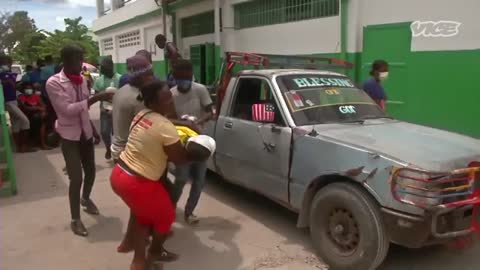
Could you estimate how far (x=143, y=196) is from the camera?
9.86 feet

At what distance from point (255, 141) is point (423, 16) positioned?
4.63 m

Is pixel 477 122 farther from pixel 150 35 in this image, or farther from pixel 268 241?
pixel 150 35

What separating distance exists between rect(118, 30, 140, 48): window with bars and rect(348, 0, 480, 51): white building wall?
43.2ft

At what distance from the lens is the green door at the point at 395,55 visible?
786 cm

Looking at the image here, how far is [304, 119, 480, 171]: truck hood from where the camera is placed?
3240 mm

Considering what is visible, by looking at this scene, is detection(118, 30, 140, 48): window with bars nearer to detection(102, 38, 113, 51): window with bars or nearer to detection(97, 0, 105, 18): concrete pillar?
detection(102, 38, 113, 51): window with bars

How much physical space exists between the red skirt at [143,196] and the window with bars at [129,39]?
17.7 metres

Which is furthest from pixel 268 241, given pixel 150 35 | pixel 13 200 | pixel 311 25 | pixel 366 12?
pixel 150 35

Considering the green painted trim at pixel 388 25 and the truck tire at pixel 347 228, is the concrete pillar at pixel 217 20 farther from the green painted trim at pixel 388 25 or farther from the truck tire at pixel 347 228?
the truck tire at pixel 347 228

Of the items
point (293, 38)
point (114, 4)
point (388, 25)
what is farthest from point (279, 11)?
point (114, 4)

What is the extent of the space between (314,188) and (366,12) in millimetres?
5683

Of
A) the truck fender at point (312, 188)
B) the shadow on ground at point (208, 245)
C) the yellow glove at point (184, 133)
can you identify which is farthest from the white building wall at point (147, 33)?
the yellow glove at point (184, 133)

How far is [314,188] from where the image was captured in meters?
3.83

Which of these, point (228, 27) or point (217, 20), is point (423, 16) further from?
point (217, 20)
